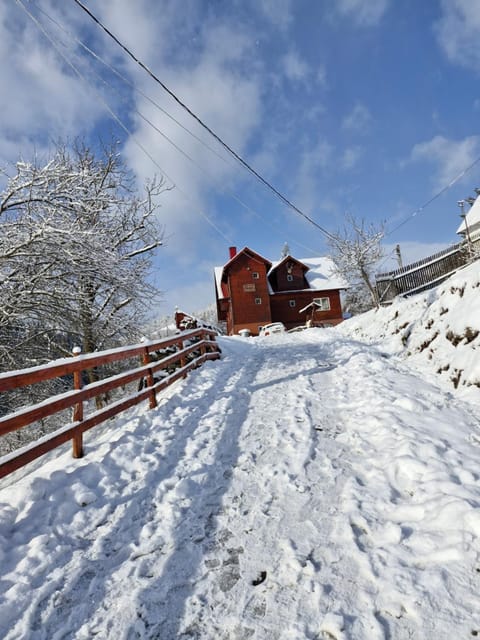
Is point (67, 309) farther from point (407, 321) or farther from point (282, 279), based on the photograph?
point (282, 279)

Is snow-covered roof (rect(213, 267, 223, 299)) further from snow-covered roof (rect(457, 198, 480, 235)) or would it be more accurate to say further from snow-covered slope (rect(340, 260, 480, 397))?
snow-covered slope (rect(340, 260, 480, 397))

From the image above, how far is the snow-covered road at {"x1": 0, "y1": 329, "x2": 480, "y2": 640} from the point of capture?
1.97 metres

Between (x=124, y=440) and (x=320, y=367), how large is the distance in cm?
578

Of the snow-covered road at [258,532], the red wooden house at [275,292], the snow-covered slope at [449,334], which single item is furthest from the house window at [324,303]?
the snow-covered road at [258,532]

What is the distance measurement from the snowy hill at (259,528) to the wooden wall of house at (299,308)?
31440 mm

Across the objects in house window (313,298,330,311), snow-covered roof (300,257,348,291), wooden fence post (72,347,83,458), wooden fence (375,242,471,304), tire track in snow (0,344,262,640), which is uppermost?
snow-covered roof (300,257,348,291)

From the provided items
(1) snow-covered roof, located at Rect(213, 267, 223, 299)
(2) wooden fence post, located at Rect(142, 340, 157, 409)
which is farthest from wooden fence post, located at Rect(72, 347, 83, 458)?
(1) snow-covered roof, located at Rect(213, 267, 223, 299)

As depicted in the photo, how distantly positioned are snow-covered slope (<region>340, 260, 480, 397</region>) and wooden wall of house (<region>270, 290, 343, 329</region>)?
2594cm

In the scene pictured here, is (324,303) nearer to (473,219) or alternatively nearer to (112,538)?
(473,219)

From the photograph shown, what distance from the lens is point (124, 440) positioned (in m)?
4.58

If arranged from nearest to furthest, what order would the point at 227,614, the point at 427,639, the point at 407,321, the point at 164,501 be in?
the point at 427,639 → the point at 227,614 → the point at 164,501 → the point at 407,321

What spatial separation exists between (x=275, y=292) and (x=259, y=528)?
115 ft

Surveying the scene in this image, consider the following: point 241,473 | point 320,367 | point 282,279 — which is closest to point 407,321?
point 320,367

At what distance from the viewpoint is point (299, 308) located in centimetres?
3728
